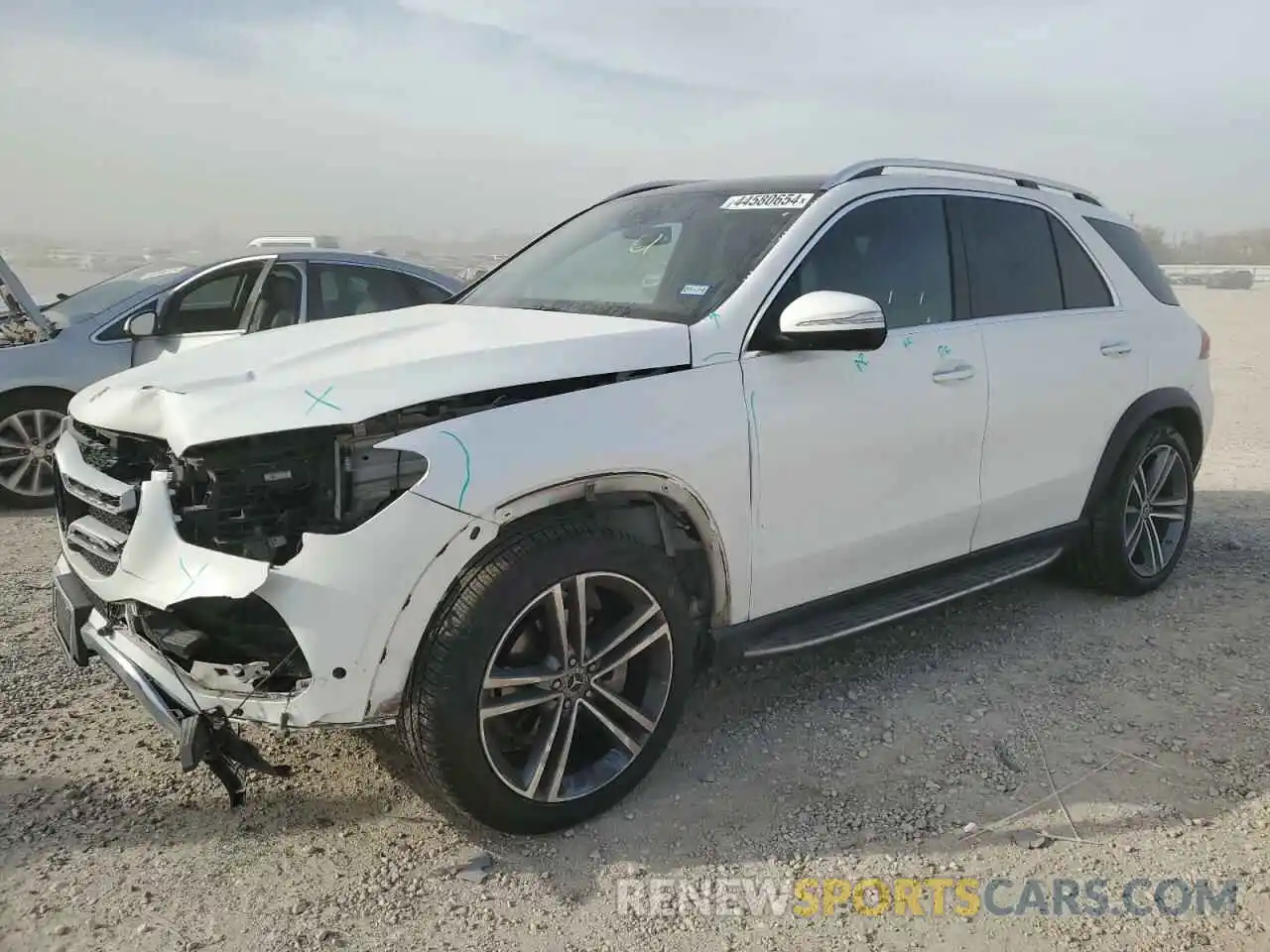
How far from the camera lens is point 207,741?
8.35 ft

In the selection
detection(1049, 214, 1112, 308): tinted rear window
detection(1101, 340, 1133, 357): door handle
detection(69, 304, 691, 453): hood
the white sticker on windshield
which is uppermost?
the white sticker on windshield

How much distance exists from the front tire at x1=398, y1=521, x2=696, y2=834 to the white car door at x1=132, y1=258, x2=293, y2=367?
482 cm

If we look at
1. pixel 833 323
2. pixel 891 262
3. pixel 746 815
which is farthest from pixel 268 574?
pixel 891 262

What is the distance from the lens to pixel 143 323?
22.5 feet

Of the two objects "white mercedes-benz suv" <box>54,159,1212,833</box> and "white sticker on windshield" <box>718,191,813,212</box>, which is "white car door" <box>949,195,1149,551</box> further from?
"white sticker on windshield" <box>718,191,813,212</box>

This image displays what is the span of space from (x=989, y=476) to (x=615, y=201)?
1.95 m

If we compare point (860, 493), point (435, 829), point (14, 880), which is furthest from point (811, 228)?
point (14, 880)

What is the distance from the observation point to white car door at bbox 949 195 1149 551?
13.1ft

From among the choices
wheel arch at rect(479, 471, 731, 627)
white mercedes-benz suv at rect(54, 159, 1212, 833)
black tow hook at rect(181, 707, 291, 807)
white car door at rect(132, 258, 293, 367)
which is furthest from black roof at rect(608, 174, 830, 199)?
white car door at rect(132, 258, 293, 367)

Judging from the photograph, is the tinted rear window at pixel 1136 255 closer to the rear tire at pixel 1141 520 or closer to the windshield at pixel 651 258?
the rear tire at pixel 1141 520

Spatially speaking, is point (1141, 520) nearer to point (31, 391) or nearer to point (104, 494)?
point (104, 494)

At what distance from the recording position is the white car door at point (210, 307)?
6848 mm

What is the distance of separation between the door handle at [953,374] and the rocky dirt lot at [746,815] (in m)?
1.21

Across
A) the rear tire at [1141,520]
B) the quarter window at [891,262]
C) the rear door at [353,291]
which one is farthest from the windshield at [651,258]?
the rear door at [353,291]
